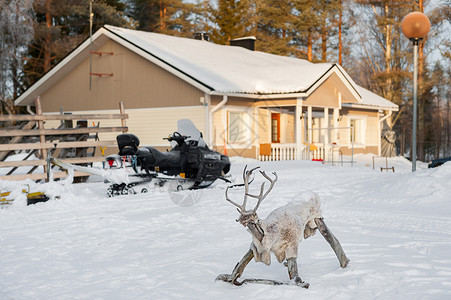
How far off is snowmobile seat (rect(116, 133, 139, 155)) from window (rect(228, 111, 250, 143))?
1027 cm

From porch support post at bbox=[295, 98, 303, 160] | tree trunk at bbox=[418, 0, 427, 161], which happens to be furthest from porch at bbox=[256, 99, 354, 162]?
tree trunk at bbox=[418, 0, 427, 161]

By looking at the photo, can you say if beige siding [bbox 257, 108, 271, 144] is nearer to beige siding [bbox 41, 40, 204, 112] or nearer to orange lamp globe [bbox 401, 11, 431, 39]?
beige siding [bbox 41, 40, 204, 112]

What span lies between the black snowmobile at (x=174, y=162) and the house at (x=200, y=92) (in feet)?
24.4

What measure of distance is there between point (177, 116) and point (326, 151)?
6809 millimetres

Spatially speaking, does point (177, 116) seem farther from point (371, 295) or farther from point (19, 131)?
point (371, 295)

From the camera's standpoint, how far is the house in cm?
2034

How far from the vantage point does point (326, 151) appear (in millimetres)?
23219

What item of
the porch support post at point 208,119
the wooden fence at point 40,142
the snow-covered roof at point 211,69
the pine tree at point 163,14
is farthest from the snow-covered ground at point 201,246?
the pine tree at point 163,14

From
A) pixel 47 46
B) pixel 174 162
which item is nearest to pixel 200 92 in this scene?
pixel 174 162

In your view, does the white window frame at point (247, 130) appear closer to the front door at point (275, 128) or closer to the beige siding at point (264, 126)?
the beige siding at point (264, 126)

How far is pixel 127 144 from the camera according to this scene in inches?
425

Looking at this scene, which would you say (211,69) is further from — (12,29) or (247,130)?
(12,29)

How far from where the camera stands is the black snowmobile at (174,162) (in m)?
10.8

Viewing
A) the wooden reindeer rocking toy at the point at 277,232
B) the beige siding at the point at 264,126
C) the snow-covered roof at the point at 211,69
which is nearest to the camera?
the wooden reindeer rocking toy at the point at 277,232
